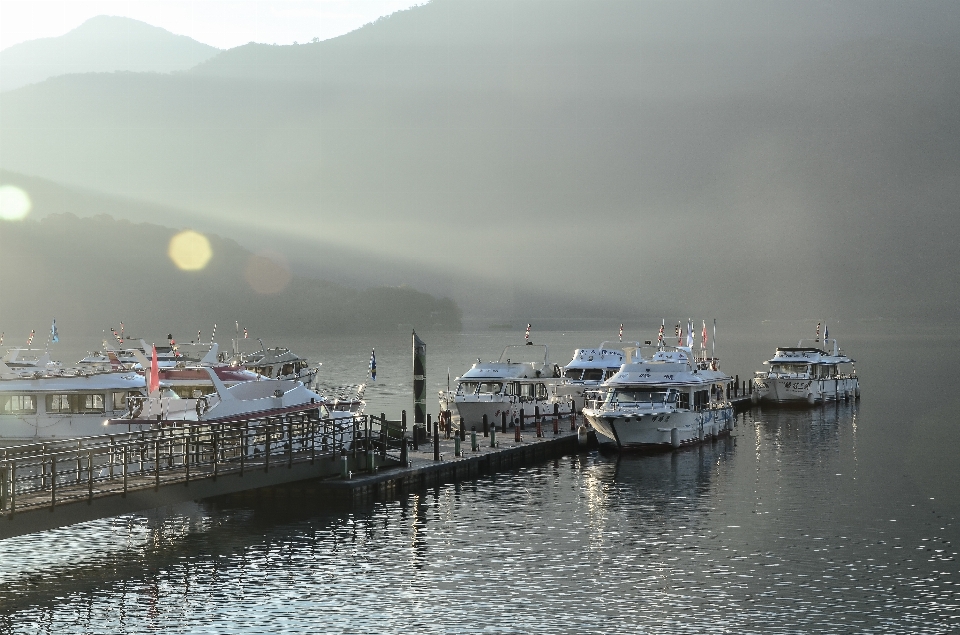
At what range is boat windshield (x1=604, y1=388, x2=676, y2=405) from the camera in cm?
6069

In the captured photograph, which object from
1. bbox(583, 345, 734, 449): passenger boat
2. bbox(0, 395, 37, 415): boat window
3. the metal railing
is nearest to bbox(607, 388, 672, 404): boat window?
bbox(583, 345, 734, 449): passenger boat

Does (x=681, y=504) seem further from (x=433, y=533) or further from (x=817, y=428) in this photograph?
(x=817, y=428)

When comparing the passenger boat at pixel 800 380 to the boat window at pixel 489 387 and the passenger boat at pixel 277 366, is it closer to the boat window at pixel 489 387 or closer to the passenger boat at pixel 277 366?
the boat window at pixel 489 387

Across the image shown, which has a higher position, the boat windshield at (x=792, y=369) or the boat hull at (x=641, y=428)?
the boat windshield at (x=792, y=369)

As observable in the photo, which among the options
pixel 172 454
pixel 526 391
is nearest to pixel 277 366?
pixel 526 391

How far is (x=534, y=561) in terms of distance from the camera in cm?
3450

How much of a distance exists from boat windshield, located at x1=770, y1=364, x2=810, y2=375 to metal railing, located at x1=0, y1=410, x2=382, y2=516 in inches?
2300

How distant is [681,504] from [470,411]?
20971mm

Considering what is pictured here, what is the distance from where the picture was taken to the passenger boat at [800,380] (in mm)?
95875

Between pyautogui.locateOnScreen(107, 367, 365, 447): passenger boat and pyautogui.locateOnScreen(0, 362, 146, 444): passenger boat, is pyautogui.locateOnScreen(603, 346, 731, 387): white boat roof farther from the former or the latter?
pyautogui.locateOnScreen(0, 362, 146, 444): passenger boat

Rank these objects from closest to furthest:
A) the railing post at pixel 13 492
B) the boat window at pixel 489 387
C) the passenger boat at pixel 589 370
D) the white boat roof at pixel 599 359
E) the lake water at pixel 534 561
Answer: the lake water at pixel 534 561 < the railing post at pixel 13 492 < the boat window at pixel 489 387 < the passenger boat at pixel 589 370 < the white boat roof at pixel 599 359

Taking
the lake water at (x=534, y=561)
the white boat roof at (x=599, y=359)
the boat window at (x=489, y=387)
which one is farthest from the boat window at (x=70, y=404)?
the white boat roof at (x=599, y=359)

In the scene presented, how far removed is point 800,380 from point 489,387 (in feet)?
129

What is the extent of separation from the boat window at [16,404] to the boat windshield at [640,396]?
97.9ft
